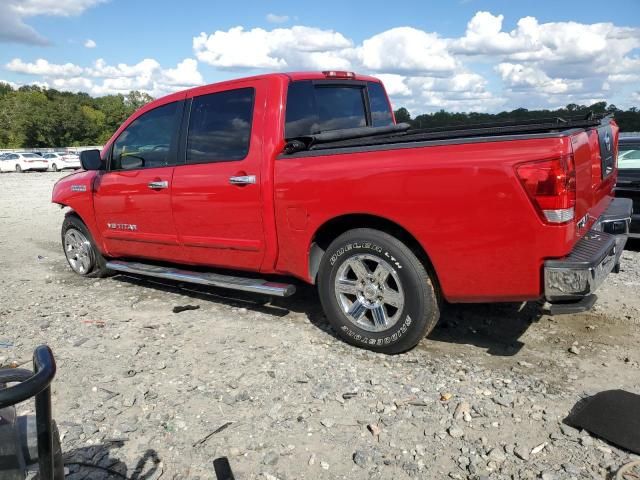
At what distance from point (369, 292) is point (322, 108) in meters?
1.77

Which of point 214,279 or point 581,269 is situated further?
point 214,279

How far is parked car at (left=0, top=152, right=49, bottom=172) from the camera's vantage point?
112 ft

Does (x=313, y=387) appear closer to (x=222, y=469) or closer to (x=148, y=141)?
(x=222, y=469)

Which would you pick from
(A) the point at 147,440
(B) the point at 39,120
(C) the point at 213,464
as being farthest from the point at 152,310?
(B) the point at 39,120

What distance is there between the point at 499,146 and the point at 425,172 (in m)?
0.47

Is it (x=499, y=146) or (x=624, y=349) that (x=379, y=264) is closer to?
(x=499, y=146)

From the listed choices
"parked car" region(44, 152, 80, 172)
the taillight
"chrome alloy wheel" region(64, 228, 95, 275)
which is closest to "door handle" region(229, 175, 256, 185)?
the taillight

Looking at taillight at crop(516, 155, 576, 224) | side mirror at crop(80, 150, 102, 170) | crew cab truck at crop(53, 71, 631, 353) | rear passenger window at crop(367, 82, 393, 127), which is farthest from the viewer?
side mirror at crop(80, 150, 102, 170)

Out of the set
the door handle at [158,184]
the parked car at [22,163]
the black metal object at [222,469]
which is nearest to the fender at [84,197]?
the door handle at [158,184]

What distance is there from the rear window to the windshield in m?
3.44

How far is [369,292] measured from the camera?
3859 millimetres

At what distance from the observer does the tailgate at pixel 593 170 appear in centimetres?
324

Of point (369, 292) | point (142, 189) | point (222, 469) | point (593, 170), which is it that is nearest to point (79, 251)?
point (142, 189)

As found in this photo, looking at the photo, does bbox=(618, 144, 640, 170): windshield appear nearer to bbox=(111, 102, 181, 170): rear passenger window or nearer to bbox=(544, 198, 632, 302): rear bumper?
bbox=(544, 198, 632, 302): rear bumper
